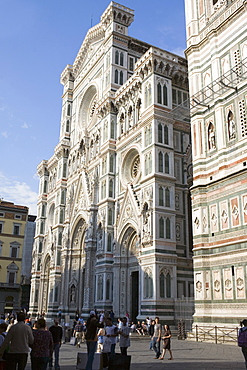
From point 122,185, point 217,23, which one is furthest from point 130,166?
point 217,23

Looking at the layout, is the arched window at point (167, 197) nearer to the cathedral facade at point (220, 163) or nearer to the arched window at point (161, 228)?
the arched window at point (161, 228)

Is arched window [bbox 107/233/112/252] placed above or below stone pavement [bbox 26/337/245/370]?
above

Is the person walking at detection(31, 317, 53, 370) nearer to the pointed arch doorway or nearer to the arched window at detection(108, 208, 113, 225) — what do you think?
the pointed arch doorway

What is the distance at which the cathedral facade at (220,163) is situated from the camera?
59.8 ft

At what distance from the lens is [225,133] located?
66.2 ft

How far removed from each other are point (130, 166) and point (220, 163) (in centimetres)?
1258

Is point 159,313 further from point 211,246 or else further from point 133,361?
point 133,361

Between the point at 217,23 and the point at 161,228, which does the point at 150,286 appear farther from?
the point at 217,23

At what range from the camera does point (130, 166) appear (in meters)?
31.7

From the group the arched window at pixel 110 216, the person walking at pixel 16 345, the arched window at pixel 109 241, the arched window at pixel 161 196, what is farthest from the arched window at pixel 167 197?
the person walking at pixel 16 345

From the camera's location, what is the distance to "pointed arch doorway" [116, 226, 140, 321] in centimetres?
2814

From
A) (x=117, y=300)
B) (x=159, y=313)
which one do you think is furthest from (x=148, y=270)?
(x=117, y=300)

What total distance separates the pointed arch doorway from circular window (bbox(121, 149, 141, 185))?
4340 mm

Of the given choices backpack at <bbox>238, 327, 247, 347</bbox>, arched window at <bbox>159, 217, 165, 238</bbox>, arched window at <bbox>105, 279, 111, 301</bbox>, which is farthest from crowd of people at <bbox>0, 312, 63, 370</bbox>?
arched window at <bbox>105, 279, 111, 301</bbox>
